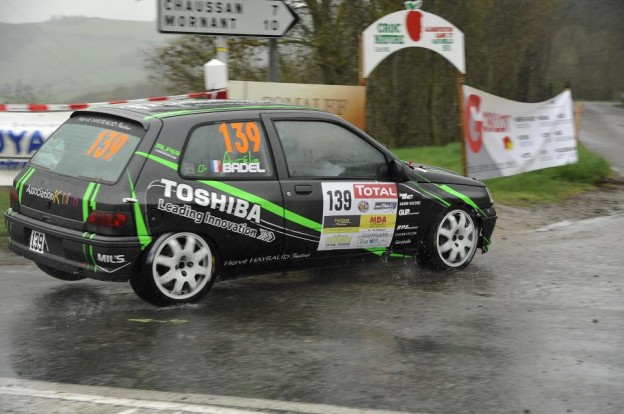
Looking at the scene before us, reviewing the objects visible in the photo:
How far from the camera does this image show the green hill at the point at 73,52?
2499 cm

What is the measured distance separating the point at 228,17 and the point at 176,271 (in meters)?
6.30

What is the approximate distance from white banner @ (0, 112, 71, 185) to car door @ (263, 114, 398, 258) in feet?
14.8

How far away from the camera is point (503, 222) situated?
457 inches

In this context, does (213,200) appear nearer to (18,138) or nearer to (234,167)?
(234,167)

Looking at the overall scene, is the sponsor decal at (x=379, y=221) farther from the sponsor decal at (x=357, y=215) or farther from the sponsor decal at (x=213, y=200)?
the sponsor decal at (x=213, y=200)

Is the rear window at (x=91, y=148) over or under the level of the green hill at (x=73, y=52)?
under

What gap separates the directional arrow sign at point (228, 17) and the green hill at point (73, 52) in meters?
12.0

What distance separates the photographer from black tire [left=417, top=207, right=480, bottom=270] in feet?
26.8

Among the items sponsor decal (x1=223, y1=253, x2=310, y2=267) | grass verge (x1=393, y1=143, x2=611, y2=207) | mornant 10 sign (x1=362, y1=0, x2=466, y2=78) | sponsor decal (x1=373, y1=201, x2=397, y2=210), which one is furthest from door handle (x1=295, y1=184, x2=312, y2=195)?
grass verge (x1=393, y1=143, x2=611, y2=207)

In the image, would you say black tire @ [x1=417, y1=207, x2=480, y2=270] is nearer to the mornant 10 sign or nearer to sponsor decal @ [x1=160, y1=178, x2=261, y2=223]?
sponsor decal @ [x1=160, y1=178, x2=261, y2=223]

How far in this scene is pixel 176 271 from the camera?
22.1 ft

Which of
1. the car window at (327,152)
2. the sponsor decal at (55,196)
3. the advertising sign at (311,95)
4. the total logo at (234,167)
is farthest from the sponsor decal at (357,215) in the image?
the advertising sign at (311,95)

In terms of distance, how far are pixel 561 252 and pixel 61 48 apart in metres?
22.1

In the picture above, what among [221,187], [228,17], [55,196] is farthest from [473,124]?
[55,196]
